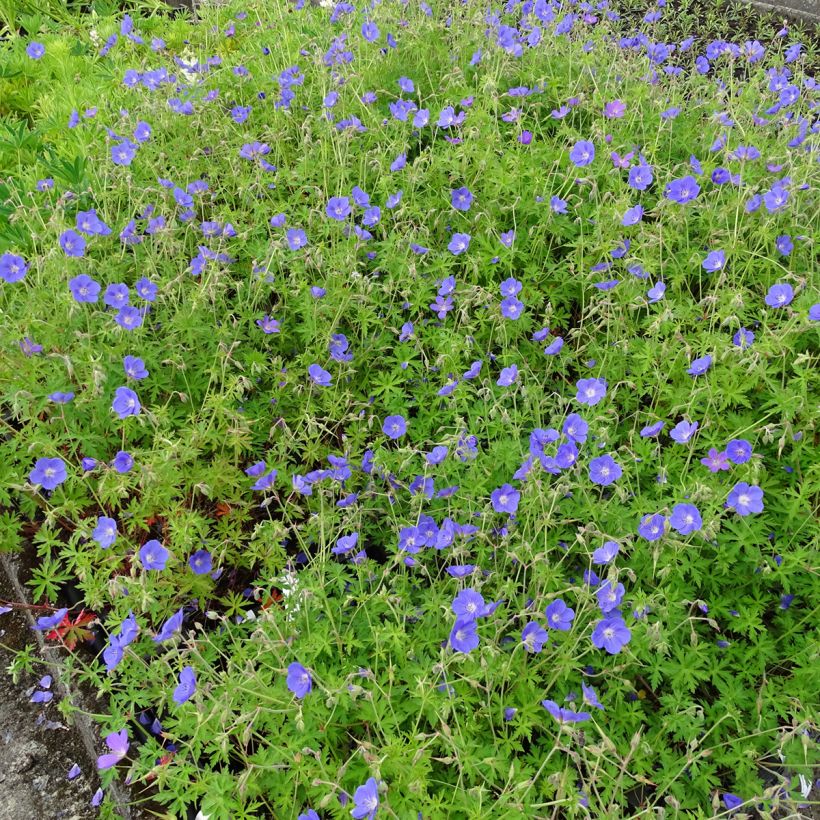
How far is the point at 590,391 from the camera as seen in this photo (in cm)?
274

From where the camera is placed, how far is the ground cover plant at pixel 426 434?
2.11 meters

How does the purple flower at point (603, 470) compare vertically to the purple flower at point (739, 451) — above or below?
below

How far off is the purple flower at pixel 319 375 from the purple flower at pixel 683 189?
163 centimetres

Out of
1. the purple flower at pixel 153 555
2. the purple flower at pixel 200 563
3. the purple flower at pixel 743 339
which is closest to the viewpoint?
the purple flower at pixel 153 555

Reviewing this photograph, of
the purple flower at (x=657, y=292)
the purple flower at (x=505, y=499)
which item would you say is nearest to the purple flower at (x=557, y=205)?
the purple flower at (x=657, y=292)

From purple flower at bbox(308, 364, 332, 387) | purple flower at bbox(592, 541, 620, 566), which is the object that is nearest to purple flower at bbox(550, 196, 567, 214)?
purple flower at bbox(308, 364, 332, 387)

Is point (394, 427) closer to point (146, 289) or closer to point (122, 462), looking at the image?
point (122, 462)

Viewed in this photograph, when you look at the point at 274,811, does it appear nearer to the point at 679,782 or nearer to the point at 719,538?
the point at 679,782

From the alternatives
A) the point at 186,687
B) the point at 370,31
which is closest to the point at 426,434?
the point at 186,687

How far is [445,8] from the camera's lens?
5.06 metres

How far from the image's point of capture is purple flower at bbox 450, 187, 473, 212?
3430 mm

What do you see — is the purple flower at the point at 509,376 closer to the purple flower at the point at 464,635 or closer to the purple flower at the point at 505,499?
the purple flower at the point at 505,499

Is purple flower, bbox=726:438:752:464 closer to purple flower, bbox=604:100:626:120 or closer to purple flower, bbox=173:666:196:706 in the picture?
purple flower, bbox=173:666:196:706

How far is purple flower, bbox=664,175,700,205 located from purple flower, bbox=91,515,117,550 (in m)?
2.51
